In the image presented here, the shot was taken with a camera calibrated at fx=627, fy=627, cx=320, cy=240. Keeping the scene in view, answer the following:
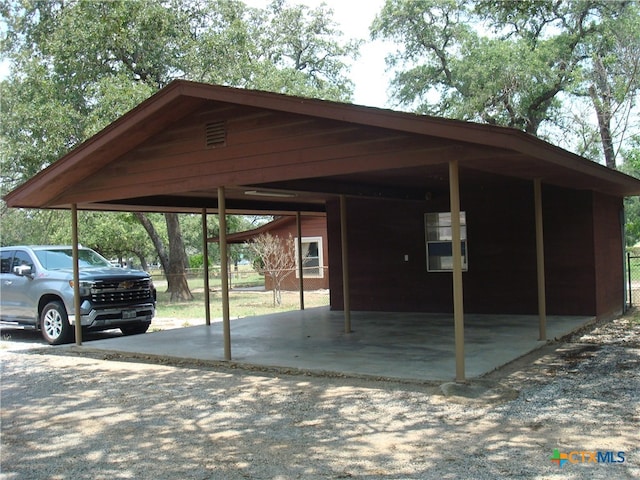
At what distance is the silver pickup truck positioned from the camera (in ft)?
36.4

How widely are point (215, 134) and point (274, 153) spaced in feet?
3.47

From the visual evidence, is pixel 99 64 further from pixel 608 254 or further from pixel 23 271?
pixel 608 254

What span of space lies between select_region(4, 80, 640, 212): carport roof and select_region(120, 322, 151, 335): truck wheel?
2461 mm

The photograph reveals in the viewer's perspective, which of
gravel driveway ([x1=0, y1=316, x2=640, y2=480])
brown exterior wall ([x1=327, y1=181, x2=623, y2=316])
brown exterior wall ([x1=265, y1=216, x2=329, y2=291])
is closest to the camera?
gravel driveway ([x1=0, y1=316, x2=640, y2=480])

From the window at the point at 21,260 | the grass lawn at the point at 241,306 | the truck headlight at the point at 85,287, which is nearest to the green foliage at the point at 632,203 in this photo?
the grass lawn at the point at 241,306

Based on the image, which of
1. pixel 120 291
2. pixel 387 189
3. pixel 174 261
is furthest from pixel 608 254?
pixel 174 261

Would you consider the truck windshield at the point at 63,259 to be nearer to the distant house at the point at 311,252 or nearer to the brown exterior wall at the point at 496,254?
the brown exterior wall at the point at 496,254

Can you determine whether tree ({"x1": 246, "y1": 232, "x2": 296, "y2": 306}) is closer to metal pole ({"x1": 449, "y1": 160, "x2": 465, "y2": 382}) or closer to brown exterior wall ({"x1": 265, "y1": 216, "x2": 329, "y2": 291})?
brown exterior wall ({"x1": 265, "y1": 216, "x2": 329, "y2": 291})

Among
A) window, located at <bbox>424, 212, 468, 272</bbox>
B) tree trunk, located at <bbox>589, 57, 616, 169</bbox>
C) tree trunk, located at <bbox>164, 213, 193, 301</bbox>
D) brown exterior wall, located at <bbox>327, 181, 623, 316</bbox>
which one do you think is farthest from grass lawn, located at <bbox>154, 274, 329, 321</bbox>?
tree trunk, located at <bbox>589, 57, 616, 169</bbox>

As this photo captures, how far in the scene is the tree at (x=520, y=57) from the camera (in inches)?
904

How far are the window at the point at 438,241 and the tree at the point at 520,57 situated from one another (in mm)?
11142

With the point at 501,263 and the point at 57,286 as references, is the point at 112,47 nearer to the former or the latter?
the point at 57,286

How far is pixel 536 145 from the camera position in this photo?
6.43 m

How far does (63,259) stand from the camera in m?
12.2
